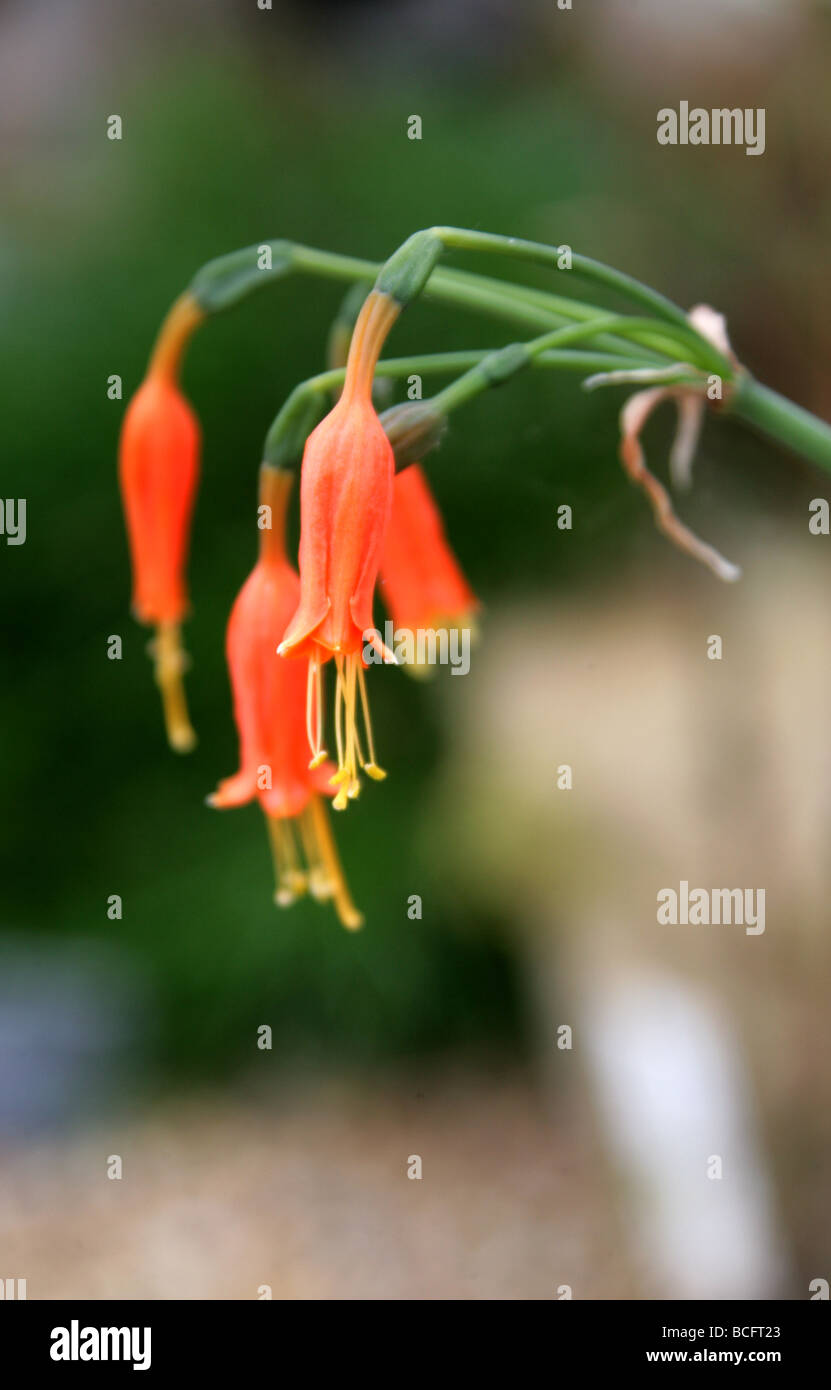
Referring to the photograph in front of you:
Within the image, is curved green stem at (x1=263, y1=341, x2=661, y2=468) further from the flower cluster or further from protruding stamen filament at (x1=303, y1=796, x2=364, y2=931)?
protruding stamen filament at (x1=303, y1=796, x2=364, y2=931)

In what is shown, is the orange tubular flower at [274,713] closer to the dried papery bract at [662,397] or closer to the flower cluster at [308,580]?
the flower cluster at [308,580]

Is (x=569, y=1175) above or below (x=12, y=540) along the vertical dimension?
below

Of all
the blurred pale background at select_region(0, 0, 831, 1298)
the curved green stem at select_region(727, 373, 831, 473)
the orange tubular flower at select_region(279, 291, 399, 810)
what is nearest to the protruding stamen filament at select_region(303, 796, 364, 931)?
the orange tubular flower at select_region(279, 291, 399, 810)

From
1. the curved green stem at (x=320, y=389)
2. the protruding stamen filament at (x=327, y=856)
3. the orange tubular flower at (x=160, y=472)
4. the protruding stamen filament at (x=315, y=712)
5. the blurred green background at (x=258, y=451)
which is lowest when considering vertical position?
the protruding stamen filament at (x=327, y=856)

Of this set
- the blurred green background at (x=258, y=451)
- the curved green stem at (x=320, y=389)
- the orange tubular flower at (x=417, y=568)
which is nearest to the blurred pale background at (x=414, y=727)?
the blurred green background at (x=258, y=451)

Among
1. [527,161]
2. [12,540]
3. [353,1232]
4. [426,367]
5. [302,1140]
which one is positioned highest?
[527,161]
